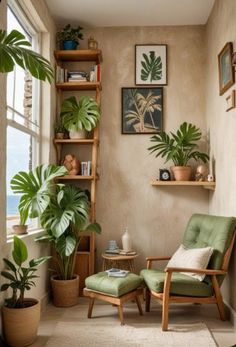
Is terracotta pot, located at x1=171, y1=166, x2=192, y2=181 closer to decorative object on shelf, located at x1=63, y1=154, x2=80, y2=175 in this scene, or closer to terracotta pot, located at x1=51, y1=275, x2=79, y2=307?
decorative object on shelf, located at x1=63, y1=154, x2=80, y2=175

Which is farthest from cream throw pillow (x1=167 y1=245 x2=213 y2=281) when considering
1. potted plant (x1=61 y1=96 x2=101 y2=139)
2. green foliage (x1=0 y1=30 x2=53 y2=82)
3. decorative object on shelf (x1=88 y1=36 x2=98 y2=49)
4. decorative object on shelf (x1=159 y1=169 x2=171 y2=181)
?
decorative object on shelf (x1=88 y1=36 x2=98 y2=49)

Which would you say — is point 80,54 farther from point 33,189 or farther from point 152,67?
point 33,189

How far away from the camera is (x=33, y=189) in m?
3.26

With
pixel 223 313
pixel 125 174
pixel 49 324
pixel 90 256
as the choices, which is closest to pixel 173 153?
pixel 125 174

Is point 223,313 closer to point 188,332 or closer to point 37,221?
point 188,332

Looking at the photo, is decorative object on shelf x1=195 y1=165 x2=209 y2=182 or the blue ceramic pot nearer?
decorative object on shelf x1=195 y1=165 x2=209 y2=182

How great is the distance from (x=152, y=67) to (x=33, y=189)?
2095mm

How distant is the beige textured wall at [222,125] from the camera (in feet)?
10.4

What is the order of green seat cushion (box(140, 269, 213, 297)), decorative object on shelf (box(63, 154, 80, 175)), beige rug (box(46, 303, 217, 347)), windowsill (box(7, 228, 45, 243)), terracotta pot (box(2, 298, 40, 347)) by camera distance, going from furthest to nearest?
decorative object on shelf (box(63, 154, 80, 175))
green seat cushion (box(140, 269, 213, 297))
windowsill (box(7, 228, 45, 243))
beige rug (box(46, 303, 217, 347))
terracotta pot (box(2, 298, 40, 347))

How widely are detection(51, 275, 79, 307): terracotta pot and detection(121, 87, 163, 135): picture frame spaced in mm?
1818

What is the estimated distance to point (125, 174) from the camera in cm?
427

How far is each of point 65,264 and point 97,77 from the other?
2.07 meters

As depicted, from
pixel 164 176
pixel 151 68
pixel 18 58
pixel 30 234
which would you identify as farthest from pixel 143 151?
pixel 18 58

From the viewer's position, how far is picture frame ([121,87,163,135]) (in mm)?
4258
